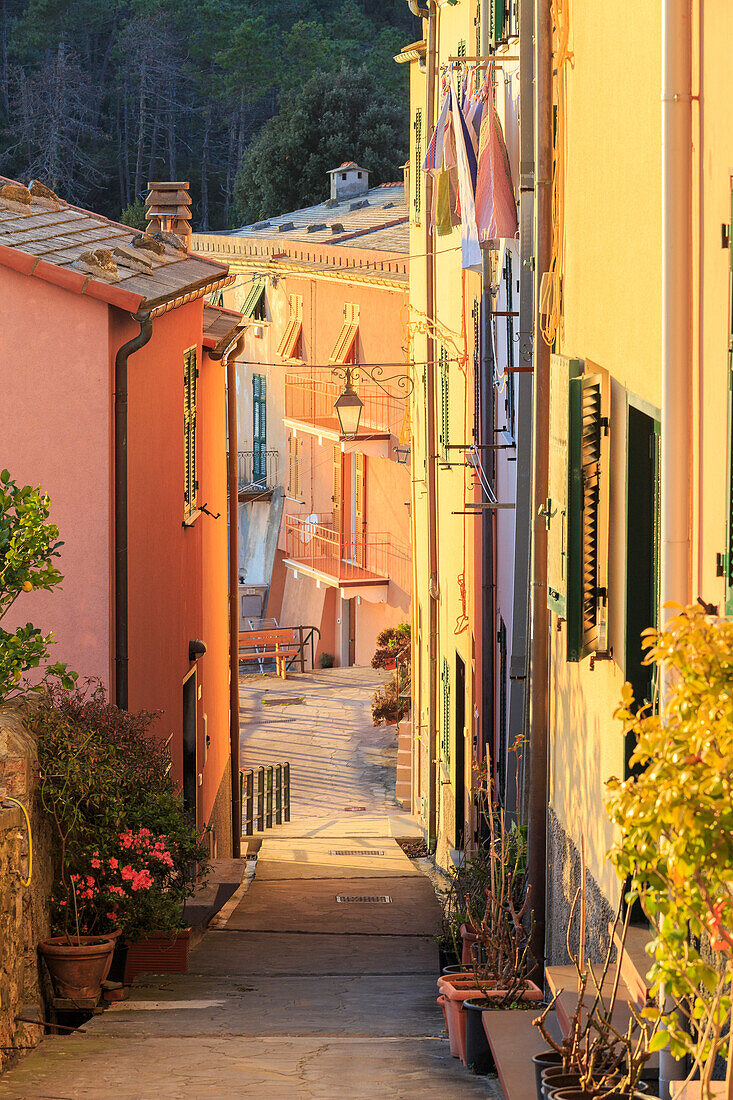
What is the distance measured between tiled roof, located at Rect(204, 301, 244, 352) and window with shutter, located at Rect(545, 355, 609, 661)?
9449 millimetres

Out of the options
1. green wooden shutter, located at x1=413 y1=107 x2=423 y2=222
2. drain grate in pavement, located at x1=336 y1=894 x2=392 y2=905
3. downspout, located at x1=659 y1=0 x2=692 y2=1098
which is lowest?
drain grate in pavement, located at x1=336 y1=894 x2=392 y2=905

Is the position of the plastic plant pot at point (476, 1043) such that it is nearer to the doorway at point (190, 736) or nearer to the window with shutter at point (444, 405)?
the doorway at point (190, 736)

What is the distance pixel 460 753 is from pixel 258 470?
77.6 feet

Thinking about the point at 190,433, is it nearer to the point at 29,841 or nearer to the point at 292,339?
the point at 29,841

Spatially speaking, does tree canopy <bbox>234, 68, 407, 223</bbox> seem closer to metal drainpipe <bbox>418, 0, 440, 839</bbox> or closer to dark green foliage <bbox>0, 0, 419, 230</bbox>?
dark green foliage <bbox>0, 0, 419, 230</bbox>

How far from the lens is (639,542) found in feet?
19.4

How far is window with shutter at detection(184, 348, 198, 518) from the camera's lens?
1393 centimetres

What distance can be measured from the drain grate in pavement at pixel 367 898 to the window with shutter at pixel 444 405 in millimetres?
5065

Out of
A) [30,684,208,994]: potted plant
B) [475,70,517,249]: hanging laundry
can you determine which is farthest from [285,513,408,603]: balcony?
[30,684,208,994]: potted plant

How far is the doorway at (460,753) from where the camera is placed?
14930 mm

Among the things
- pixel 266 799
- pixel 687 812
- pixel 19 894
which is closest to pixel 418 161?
pixel 266 799

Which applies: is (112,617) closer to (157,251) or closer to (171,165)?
(157,251)

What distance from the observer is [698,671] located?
2.83 m

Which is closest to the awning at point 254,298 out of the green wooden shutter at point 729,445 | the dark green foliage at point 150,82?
the dark green foliage at point 150,82
